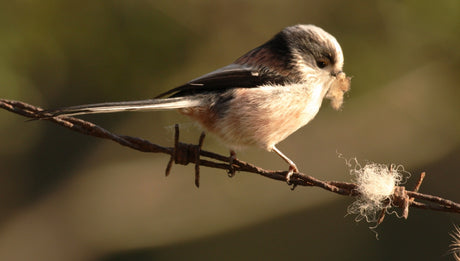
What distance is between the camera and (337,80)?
12.6 ft

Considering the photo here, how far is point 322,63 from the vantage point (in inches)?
148

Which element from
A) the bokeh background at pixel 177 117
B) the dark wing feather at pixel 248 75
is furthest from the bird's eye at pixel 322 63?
the bokeh background at pixel 177 117

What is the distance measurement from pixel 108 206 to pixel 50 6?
2.07 m

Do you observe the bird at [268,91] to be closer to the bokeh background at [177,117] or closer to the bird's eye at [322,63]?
the bird's eye at [322,63]

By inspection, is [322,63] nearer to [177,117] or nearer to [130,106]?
[130,106]

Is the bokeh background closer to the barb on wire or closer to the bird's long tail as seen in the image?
the bird's long tail

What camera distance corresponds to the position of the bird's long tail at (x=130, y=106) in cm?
253

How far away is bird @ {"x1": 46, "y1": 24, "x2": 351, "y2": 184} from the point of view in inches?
137

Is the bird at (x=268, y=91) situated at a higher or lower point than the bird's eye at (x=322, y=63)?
lower

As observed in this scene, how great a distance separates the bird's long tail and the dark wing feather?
9cm

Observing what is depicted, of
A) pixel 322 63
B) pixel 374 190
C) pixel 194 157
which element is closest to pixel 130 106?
pixel 194 157

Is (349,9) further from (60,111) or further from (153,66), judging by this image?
(60,111)

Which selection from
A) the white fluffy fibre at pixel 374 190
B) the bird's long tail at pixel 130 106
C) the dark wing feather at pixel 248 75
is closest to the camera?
the bird's long tail at pixel 130 106

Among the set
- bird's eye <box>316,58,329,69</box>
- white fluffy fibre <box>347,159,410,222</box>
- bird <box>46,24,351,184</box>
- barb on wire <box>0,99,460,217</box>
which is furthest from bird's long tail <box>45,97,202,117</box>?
white fluffy fibre <box>347,159,410,222</box>
